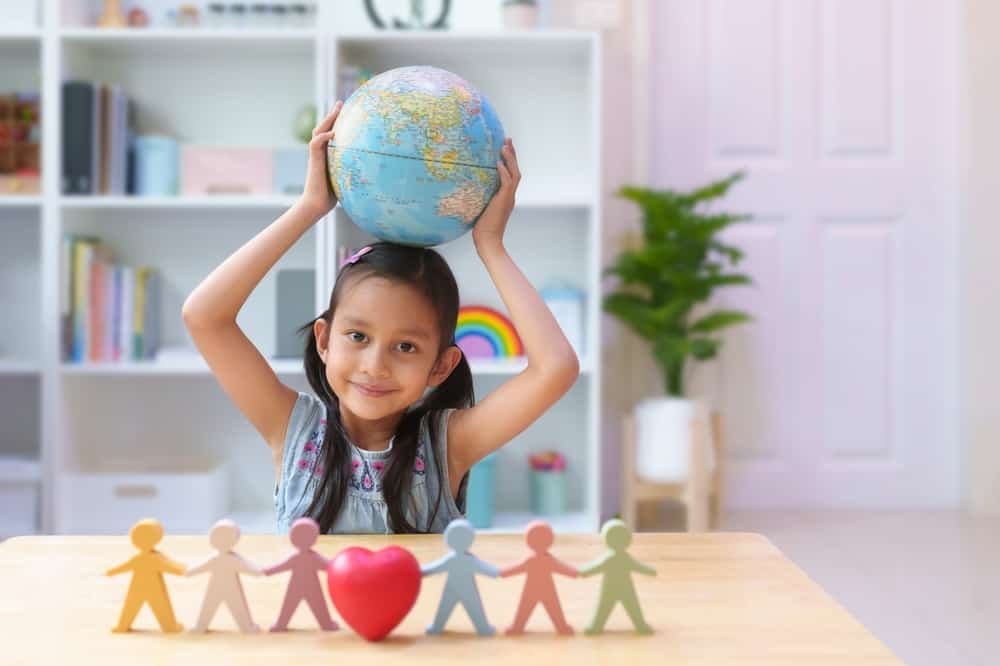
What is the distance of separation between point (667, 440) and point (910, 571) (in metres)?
0.80

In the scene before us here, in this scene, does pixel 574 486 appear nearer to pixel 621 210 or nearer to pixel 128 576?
pixel 621 210

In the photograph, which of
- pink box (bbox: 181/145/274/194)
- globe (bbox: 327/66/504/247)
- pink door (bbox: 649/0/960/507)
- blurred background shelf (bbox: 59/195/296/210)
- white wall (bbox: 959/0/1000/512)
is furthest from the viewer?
pink door (bbox: 649/0/960/507)

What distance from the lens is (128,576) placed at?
1.01 meters

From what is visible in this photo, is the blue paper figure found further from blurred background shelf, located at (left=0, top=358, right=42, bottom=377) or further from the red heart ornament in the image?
blurred background shelf, located at (left=0, top=358, right=42, bottom=377)

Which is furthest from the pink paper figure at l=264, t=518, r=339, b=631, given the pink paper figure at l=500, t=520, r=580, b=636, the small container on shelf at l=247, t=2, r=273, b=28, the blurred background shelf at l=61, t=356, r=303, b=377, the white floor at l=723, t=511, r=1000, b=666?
the small container on shelf at l=247, t=2, r=273, b=28

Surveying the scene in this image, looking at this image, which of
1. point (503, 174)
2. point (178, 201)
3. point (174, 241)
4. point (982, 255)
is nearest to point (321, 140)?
point (503, 174)

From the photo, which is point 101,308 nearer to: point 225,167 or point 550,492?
point 225,167

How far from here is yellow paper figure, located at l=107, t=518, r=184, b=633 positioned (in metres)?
0.86

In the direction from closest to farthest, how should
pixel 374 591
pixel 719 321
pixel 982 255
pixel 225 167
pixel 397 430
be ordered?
pixel 374 591, pixel 397 430, pixel 225 167, pixel 719 321, pixel 982 255

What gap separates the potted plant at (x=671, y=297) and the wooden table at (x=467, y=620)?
7.36ft

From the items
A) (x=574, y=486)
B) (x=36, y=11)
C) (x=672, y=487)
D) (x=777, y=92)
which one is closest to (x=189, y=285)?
(x=36, y=11)

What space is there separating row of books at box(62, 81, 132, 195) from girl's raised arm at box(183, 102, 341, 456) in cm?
209

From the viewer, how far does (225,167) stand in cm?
327

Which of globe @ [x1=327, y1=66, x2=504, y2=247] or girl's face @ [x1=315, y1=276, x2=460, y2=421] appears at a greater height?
globe @ [x1=327, y1=66, x2=504, y2=247]
